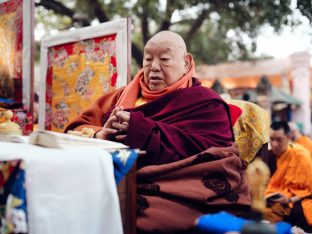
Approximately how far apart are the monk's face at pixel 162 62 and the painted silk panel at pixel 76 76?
74 cm

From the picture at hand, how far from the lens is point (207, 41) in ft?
49.9

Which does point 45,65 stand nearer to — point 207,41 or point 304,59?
point 207,41

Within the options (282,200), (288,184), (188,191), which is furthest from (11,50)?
(288,184)

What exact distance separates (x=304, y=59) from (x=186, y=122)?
1501 cm

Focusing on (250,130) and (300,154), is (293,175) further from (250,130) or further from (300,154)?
(250,130)

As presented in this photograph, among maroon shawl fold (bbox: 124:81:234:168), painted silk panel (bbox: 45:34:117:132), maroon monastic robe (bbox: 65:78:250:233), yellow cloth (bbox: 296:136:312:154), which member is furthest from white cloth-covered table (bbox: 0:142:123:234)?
yellow cloth (bbox: 296:136:312:154)

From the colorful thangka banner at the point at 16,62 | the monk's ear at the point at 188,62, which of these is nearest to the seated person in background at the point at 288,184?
the monk's ear at the point at 188,62

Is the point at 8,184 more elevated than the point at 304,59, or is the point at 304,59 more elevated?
the point at 304,59

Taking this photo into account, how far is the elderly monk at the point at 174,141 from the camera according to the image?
6.92 ft

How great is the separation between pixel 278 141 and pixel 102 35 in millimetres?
2603

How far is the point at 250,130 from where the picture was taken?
3197mm

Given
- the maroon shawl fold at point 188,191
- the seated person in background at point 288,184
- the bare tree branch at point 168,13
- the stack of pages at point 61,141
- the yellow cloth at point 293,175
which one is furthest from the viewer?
the bare tree branch at point 168,13

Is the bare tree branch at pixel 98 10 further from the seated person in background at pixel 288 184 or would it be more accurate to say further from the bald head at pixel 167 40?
the bald head at pixel 167 40

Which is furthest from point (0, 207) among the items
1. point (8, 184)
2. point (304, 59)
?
point (304, 59)
